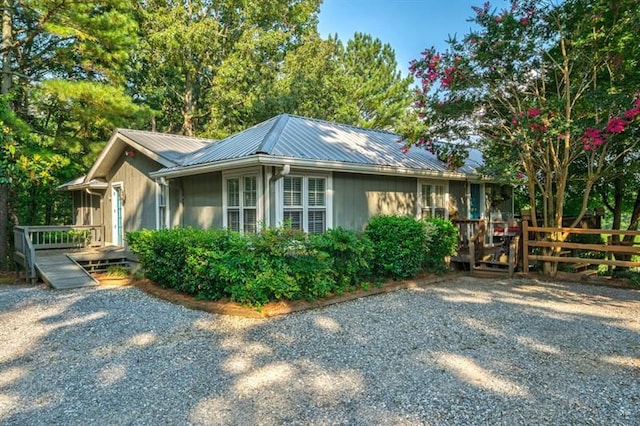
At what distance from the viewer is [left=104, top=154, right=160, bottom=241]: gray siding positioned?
11422 millimetres

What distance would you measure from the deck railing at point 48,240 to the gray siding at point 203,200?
13.1 ft

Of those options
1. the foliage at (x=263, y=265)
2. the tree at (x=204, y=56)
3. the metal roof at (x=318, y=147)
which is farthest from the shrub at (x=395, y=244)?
the tree at (x=204, y=56)

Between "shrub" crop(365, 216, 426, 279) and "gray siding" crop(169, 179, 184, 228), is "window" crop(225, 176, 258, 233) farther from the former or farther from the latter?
"shrub" crop(365, 216, 426, 279)

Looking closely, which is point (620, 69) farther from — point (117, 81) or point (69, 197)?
point (69, 197)

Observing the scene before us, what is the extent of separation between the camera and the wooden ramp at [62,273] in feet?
28.8

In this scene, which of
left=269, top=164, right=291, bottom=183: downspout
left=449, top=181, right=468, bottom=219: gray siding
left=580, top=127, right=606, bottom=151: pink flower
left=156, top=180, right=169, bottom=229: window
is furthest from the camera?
left=449, top=181, right=468, bottom=219: gray siding

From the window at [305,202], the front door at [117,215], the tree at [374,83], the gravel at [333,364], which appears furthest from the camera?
the tree at [374,83]

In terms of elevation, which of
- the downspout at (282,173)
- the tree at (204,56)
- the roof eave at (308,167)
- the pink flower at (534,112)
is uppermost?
the tree at (204,56)

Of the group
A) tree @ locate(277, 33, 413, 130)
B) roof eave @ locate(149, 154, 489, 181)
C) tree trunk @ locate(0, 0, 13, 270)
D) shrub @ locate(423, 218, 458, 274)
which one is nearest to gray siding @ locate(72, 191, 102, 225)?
tree trunk @ locate(0, 0, 13, 270)

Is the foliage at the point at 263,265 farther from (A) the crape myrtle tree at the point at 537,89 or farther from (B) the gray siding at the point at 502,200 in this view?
(B) the gray siding at the point at 502,200

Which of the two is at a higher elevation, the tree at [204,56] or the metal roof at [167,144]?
the tree at [204,56]

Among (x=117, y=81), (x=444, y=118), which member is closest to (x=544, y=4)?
(x=444, y=118)

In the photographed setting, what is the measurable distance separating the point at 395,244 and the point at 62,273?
7700 millimetres

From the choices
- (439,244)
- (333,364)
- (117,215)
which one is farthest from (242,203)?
(117,215)
